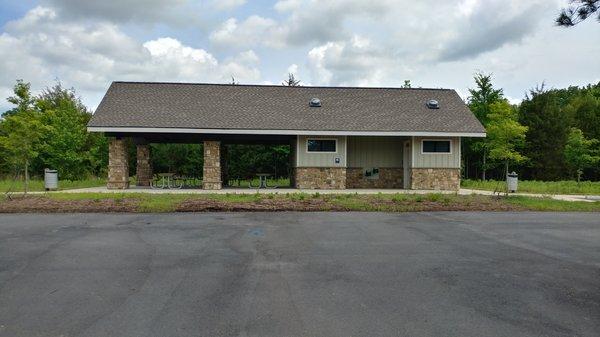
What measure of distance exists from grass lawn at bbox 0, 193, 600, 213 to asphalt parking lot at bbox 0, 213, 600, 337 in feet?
9.57

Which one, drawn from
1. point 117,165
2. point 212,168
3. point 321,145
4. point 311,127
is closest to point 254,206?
point 212,168

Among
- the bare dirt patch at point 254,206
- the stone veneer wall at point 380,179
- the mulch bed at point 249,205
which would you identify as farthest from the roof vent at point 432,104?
the bare dirt patch at point 254,206

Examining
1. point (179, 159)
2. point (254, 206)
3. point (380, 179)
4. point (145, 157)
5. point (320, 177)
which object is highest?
point (179, 159)

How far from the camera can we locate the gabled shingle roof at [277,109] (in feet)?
68.7

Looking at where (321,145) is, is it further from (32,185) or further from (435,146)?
(32,185)

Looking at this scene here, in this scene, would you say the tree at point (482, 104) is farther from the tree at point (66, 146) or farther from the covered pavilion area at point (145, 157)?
the tree at point (66, 146)

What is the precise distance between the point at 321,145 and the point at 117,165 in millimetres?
9543

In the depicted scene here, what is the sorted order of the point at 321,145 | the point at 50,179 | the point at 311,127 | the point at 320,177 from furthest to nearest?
1. the point at 321,145
2. the point at 320,177
3. the point at 311,127
4. the point at 50,179

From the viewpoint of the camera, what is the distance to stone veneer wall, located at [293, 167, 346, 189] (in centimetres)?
2166

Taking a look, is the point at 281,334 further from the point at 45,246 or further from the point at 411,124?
the point at 411,124

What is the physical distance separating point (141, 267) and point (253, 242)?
2.36 metres

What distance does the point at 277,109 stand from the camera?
2261cm

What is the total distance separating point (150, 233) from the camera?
9047mm

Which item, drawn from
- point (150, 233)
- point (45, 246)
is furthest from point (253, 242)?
point (45, 246)
